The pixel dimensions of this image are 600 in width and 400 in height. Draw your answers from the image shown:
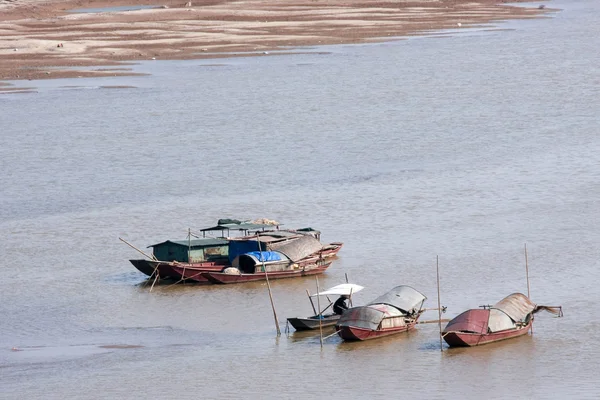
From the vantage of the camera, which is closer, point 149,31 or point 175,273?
point 175,273

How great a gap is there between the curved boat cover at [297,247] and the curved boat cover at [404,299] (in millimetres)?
4428

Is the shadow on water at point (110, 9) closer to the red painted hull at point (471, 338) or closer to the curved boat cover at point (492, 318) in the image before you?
the curved boat cover at point (492, 318)

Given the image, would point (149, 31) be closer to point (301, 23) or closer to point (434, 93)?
point (301, 23)

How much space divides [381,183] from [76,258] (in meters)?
10.7

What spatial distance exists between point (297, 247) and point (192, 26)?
52.5 meters

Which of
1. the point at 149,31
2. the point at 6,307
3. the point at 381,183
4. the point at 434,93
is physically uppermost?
the point at 149,31

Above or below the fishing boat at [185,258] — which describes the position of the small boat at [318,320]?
below

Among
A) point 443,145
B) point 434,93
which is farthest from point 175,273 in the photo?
point 434,93

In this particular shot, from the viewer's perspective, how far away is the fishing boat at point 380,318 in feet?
73.6

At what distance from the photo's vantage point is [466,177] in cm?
3747

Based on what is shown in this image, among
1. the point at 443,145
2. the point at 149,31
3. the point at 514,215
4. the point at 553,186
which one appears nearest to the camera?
the point at 514,215

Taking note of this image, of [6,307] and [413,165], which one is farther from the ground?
[413,165]

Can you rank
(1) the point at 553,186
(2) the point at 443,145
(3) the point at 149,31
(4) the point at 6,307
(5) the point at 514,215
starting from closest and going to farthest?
(4) the point at 6,307 → (5) the point at 514,215 → (1) the point at 553,186 → (2) the point at 443,145 → (3) the point at 149,31

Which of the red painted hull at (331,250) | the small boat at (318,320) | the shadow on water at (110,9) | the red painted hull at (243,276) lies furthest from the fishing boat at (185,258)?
the shadow on water at (110,9)
